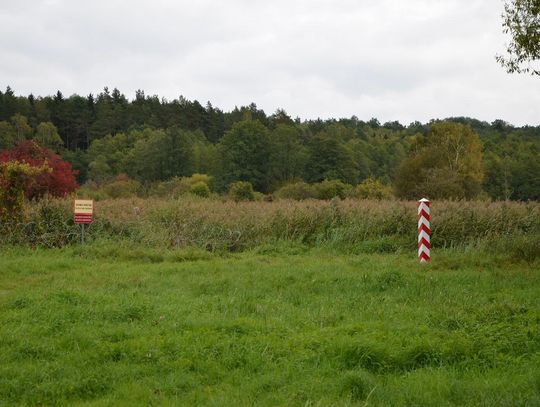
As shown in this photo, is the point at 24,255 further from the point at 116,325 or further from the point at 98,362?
the point at 98,362

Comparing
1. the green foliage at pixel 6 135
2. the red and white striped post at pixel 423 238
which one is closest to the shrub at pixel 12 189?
the red and white striped post at pixel 423 238

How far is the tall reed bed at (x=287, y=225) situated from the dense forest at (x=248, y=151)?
29.6 meters

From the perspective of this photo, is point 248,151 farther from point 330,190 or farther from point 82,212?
point 82,212

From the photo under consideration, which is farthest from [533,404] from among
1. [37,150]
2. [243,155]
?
[243,155]

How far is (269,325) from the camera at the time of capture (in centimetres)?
701

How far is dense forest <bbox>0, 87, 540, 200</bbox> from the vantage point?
6003 centimetres

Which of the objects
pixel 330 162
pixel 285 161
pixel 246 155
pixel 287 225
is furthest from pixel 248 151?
pixel 287 225

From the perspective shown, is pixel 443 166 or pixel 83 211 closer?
pixel 83 211

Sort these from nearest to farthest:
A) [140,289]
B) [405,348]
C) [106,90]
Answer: [405,348], [140,289], [106,90]

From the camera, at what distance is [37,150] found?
81.8 feet

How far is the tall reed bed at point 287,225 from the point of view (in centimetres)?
1583

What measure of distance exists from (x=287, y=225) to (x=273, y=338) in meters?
10.8

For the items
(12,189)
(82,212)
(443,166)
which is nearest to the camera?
(82,212)

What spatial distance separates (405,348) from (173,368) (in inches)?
102
